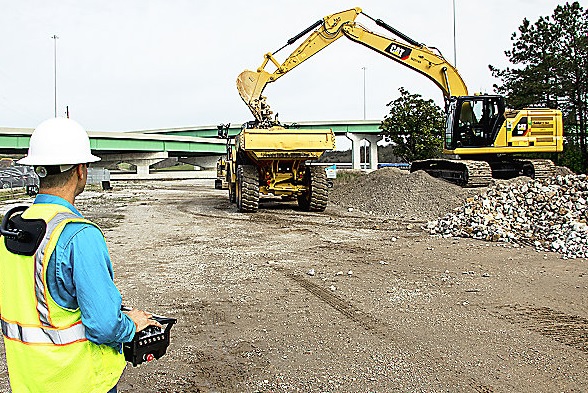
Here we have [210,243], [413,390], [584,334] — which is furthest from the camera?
[210,243]

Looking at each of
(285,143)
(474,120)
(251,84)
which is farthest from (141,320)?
(474,120)

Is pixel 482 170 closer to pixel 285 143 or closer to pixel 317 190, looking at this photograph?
pixel 317 190

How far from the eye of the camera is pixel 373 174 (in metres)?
20.1

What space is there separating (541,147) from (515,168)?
3.83 ft

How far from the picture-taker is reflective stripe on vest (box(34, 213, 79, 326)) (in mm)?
2199

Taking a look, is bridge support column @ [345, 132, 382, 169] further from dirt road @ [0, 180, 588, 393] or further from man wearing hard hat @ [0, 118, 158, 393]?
man wearing hard hat @ [0, 118, 158, 393]

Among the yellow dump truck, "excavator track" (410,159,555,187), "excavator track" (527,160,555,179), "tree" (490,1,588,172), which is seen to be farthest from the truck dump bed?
"tree" (490,1,588,172)

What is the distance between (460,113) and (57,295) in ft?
63.9

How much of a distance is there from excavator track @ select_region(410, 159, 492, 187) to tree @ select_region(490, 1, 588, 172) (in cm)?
1213

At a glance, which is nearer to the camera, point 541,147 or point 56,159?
point 56,159

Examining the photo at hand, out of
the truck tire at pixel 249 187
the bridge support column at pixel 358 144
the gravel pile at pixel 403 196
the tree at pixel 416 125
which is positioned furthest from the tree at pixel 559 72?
the bridge support column at pixel 358 144

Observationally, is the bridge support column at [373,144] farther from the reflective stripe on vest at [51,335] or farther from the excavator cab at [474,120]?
the reflective stripe on vest at [51,335]

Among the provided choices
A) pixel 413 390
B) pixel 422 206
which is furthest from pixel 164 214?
pixel 413 390

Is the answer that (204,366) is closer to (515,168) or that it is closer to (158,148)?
(515,168)
